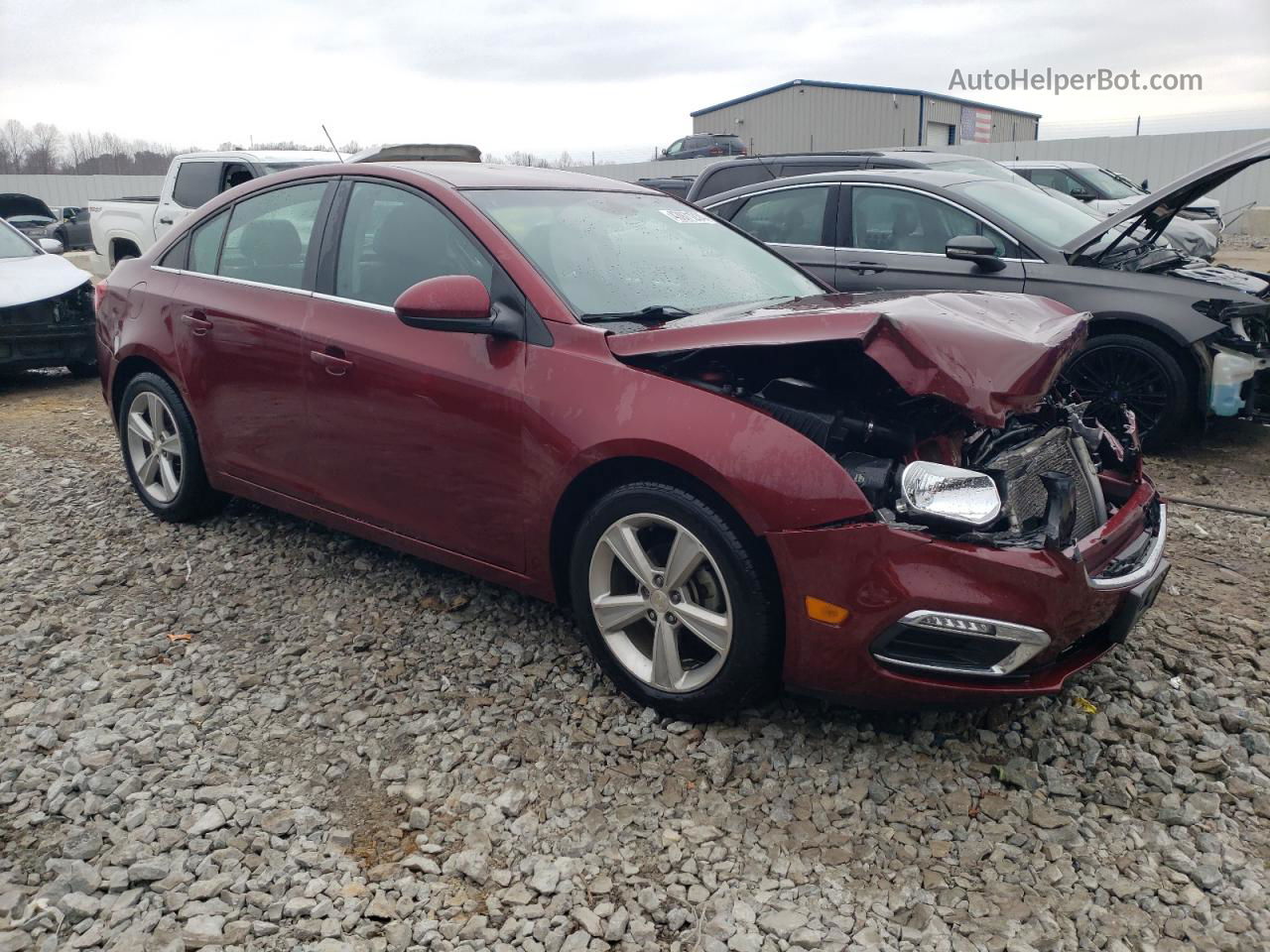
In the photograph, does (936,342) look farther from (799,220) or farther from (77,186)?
(77,186)

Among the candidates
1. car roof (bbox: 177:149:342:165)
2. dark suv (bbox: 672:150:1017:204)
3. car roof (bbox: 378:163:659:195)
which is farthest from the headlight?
car roof (bbox: 177:149:342:165)

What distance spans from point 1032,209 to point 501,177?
13.8ft

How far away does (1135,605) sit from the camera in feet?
9.57

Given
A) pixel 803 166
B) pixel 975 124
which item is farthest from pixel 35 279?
pixel 975 124

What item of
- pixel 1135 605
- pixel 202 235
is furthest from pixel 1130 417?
pixel 202 235

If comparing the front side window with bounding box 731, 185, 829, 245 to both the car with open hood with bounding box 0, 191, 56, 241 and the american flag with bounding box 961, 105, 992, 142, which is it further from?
the american flag with bounding box 961, 105, 992, 142

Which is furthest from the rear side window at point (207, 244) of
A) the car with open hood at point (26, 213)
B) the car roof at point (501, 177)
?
the car with open hood at point (26, 213)

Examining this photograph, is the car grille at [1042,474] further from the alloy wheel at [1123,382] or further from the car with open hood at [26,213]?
the car with open hood at [26,213]

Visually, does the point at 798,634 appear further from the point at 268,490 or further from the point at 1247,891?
the point at 268,490

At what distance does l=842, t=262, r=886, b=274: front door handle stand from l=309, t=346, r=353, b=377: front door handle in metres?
4.14

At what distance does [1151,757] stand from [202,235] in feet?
14.0

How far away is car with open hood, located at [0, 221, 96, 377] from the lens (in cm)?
834

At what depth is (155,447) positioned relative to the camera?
4926mm

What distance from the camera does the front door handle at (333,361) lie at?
149 inches
